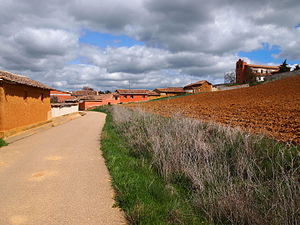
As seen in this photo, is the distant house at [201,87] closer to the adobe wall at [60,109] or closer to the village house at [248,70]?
the village house at [248,70]

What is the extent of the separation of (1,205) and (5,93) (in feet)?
27.1

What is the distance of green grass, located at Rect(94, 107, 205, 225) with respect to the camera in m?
3.36

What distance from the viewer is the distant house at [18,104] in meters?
9.98

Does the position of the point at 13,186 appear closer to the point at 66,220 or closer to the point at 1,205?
the point at 1,205

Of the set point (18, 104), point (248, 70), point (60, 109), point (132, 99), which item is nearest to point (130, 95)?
point (132, 99)

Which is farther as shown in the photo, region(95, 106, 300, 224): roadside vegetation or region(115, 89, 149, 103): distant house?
region(115, 89, 149, 103): distant house

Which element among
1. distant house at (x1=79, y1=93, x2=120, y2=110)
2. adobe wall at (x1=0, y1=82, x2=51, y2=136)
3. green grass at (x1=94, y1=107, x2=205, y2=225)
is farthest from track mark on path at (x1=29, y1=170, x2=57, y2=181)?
distant house at (x1=79, y1=93, x2=120, y2=110)

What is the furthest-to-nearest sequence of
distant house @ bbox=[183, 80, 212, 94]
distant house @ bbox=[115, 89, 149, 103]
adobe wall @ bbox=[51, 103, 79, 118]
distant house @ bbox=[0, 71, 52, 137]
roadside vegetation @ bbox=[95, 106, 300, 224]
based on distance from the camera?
distant house @ bbox=[183, 80, 212, 94] < distant house @ bbox=[115, 89, 149, 103] < adobe wall @ bbox=[51, 103, 79, 118] < distant house @ bbox=[0, 71, 52, 137] < roadside vegetation @ bbox=[95, 106, 300, 224]

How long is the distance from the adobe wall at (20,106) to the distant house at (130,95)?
141 ft

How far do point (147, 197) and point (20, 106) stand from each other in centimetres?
1090

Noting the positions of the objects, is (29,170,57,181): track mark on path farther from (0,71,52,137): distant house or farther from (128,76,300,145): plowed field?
(0,71,52,137): distant house

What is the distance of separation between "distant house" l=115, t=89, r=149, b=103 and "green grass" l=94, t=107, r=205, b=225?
176ft

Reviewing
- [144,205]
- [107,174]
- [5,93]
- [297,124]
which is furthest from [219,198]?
[5,93]

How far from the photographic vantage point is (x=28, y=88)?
13.2 metres
